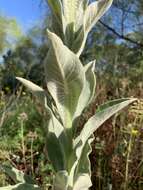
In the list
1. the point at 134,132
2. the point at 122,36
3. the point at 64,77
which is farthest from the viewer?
the point at 122,36

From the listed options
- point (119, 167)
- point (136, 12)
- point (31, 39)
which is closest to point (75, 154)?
point (119, 167)

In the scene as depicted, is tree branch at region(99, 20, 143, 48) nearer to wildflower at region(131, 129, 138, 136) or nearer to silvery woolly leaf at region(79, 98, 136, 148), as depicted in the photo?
wildflower at region(131, 129, 138, 136)

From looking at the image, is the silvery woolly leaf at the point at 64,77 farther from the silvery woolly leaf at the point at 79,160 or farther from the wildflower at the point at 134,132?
the wildflower at the point at 134,132

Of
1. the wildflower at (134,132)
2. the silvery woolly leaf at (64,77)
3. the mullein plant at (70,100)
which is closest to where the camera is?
the silvery woolly leaf at (64,77)

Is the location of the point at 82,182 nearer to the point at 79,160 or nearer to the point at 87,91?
the point at 79,160

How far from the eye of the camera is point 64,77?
1.46 meters

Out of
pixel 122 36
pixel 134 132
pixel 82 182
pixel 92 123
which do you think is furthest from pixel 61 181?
pixel 122 36

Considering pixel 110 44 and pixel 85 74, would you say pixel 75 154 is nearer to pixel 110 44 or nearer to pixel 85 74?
pixel 85 74

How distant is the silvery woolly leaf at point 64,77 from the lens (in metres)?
1.39

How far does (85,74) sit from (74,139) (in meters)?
0.20

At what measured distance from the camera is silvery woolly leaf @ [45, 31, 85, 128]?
139 cm

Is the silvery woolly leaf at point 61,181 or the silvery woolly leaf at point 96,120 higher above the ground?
the silvery woolly leaf at point 96,120

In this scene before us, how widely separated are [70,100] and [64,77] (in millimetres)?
96

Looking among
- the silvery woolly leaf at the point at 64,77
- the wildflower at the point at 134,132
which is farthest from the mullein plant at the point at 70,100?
the wildflower at the point at 134,132
